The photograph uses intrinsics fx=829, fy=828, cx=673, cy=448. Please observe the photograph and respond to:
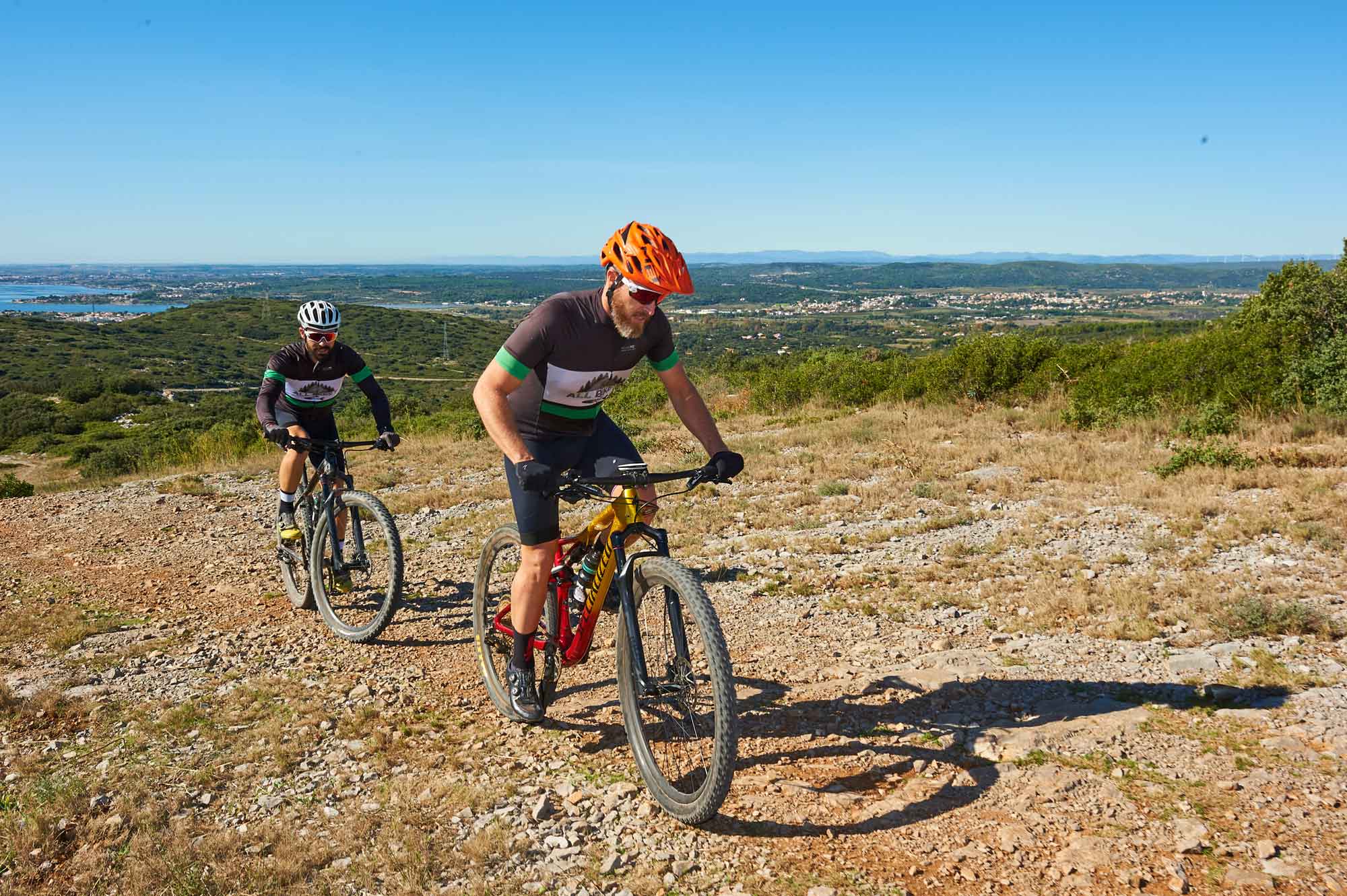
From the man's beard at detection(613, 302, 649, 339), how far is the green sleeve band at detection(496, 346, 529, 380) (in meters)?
0.48

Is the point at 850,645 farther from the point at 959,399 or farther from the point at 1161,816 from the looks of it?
the point at 959,399

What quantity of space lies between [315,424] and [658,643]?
445 centimetres

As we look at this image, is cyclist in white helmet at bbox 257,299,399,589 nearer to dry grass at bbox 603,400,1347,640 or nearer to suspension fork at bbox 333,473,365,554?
suspension fork at bbox 333,473,365,554

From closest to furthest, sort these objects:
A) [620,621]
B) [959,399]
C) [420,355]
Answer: [620,621], [959,399], [420,355]

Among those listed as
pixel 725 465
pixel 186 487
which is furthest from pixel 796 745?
pixel 186 487

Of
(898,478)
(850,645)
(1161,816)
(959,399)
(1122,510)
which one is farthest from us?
(959,399)

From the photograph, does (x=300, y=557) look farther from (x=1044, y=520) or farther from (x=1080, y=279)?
(x=1080, y=279)

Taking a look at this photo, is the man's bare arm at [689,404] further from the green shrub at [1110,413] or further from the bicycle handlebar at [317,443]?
the green shrub at [1110,413]

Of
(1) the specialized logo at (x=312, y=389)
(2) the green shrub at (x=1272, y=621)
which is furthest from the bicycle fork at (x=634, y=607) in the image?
(1) the specialized logo at (x=312, y=389)

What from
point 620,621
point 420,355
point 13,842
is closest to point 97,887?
point 13,842

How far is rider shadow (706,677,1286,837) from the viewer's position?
11.8ft

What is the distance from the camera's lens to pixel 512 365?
3770 millimetres

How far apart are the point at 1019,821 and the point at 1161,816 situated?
551 millimetres

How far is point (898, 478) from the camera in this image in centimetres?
1038
